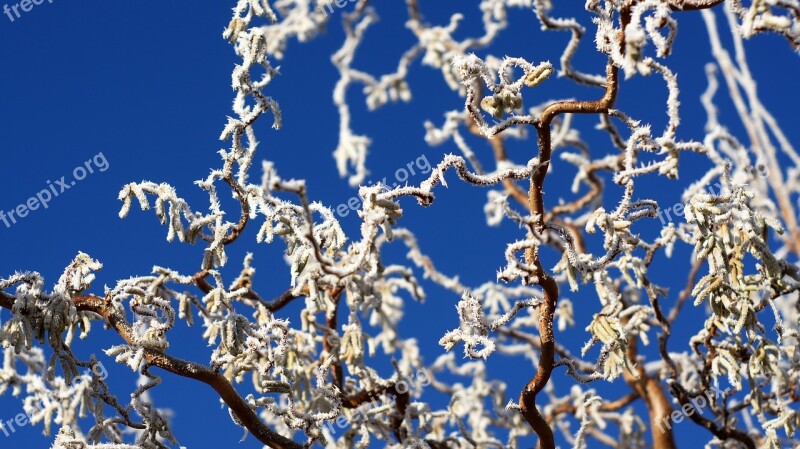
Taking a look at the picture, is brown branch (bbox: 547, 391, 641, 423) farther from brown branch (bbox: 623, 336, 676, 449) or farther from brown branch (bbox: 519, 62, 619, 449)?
brown branch (bbox: 519, 62, 619, 449)

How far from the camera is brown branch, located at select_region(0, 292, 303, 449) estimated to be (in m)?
2.46

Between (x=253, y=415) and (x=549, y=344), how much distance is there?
2.77ft

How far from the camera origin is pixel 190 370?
2453 mm

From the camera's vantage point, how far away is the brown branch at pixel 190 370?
2.46 m

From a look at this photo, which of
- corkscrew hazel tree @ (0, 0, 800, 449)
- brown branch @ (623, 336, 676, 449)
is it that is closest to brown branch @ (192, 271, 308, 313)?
corkscrew hazel tree @ (0, 0, 800, 449)

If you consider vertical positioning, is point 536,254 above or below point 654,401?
below

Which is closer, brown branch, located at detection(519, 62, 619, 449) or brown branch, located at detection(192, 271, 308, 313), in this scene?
brown branch, located at detection(519, 62, 619, 449)

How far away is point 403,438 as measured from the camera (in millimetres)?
3352

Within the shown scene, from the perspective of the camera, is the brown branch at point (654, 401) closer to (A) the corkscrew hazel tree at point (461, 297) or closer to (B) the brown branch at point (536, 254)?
(A) the corkscrew hazel tree at point (461, 297)

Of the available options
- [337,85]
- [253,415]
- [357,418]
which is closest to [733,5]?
[253,415]

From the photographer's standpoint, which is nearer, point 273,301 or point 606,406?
point 273,301

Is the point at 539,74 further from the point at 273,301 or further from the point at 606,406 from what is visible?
the point at 606,406
